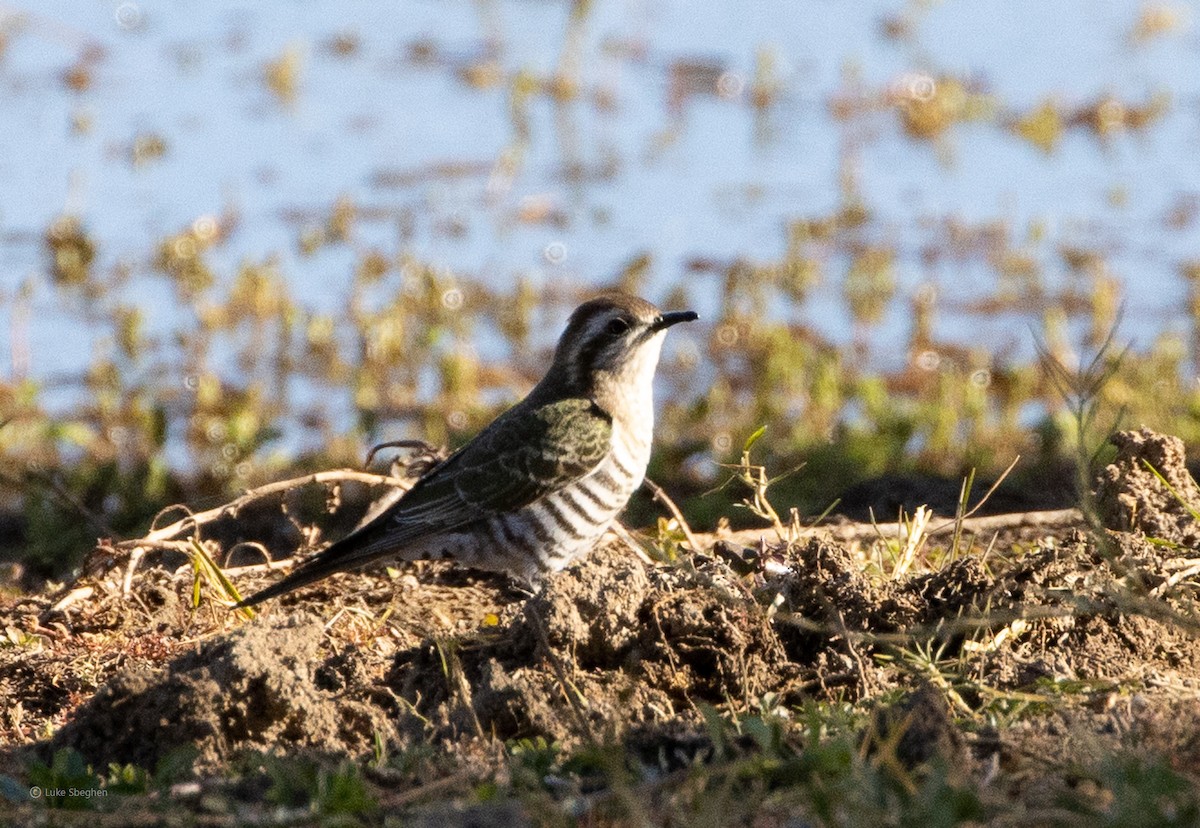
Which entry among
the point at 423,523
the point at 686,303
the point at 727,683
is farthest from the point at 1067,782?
the point at 686,303

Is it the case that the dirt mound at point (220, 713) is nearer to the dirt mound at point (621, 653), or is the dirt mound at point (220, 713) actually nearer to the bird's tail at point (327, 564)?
the dirt mound at point (621, 653)

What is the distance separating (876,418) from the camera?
978cm

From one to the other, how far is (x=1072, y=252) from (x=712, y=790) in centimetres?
1016

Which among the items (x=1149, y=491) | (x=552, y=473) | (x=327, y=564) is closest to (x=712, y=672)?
(x=1149, y=491)

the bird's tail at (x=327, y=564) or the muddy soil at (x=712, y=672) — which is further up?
the muddy soil at (x=712, y=672)

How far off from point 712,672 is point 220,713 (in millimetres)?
1354

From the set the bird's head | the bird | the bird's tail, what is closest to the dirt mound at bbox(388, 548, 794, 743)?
the bird's tail

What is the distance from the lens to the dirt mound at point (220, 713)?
4578 mm

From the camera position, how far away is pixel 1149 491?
5.81 m

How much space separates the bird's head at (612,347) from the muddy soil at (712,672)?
5.84 ft

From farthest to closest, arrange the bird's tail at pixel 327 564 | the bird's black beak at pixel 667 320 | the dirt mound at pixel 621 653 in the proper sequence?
the bird's black beak at pixel 667 320
the bird's tail at pixel 327 564
the dirt mound at pixel 621 653

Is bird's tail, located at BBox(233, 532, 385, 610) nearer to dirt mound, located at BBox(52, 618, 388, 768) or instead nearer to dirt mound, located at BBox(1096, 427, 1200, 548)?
dirt mound, located at BBox(52, 618, 388, 768)

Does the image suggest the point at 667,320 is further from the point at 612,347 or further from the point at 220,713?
the point at 220,713

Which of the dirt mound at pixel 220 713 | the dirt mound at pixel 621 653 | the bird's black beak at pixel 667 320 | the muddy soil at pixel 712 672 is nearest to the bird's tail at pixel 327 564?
the muddy soil at pixel 712 672
